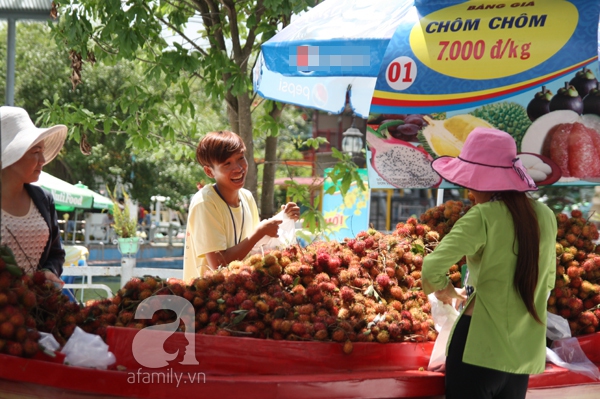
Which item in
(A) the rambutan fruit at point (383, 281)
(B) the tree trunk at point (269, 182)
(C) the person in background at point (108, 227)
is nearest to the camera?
(A) the rambutan fruit at point (383, 281)

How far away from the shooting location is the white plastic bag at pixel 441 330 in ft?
7.88

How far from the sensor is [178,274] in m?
6.01

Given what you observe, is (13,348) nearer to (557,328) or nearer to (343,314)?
(343,314)

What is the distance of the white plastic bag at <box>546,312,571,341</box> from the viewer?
2.73 meters

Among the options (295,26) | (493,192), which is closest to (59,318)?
(493,192)

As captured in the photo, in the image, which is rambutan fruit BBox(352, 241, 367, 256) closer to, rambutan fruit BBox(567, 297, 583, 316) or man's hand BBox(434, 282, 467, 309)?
man's hand BBox(434, 282, 467, 309)

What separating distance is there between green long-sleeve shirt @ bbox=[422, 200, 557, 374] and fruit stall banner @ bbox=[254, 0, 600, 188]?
131 centimetres

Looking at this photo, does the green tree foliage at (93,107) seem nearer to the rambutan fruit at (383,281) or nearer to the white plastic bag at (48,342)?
the rambutan fruit at (383,281)

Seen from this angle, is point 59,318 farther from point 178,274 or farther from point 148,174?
point 148,174

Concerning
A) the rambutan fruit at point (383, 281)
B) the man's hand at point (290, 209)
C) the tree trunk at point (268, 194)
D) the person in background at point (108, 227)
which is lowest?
the person in background at point (108, 227)

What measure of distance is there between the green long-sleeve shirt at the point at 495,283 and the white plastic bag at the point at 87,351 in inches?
45.8

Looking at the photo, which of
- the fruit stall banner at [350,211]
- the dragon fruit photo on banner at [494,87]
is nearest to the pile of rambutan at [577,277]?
the dragon fruit photo on banner at [494,87]

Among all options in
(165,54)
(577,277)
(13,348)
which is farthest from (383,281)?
(165,54)

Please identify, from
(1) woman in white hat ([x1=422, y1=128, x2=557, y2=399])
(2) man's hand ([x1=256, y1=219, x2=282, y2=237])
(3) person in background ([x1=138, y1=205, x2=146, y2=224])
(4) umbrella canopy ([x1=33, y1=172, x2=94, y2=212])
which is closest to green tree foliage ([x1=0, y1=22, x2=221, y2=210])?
(3) person in background ([x1=138, y1=205, x2=146, y2=224])
